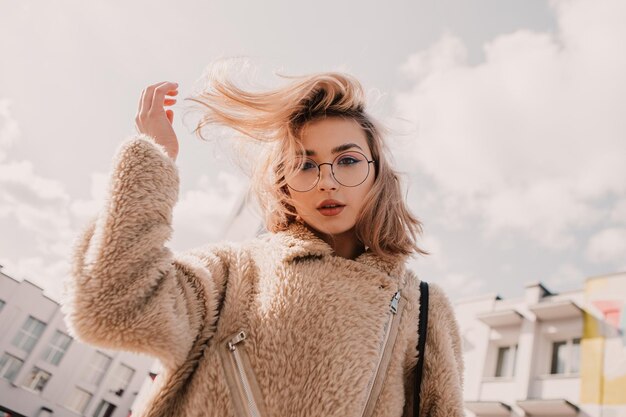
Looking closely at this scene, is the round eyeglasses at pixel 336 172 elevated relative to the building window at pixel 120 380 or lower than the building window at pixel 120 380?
elevated

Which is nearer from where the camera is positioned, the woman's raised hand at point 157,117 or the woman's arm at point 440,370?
the woman's raised hand at point 157,117

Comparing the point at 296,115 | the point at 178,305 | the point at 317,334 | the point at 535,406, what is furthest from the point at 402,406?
the point at 535,406

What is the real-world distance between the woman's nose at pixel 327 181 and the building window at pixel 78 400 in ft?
125

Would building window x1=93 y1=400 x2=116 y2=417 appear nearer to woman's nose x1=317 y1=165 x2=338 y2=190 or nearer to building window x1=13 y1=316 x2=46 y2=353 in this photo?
building window x1=13 y1=316 x2=46 y2=353

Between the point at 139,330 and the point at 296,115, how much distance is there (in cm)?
116

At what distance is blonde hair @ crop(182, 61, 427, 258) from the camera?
6.00 ft

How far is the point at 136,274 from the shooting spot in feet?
3.72

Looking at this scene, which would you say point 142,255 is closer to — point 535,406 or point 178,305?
point 178,305

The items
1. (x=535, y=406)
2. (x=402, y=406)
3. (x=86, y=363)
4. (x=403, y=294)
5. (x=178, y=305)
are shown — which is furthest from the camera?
(x=86, y=363)

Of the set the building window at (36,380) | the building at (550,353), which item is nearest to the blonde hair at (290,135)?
the building at (550,353)

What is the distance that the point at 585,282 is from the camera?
1328 centimetres

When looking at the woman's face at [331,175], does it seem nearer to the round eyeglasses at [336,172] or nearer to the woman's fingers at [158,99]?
the round eyeglasses at [336,172]

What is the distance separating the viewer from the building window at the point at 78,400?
32.4 m

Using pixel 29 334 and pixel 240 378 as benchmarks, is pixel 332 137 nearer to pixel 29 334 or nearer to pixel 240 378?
pixel 240 378
